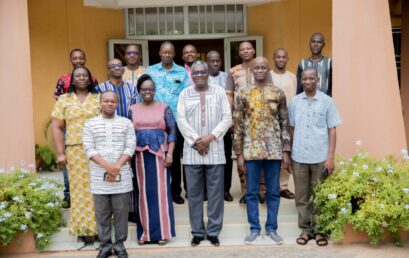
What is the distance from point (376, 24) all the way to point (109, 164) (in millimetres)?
3228

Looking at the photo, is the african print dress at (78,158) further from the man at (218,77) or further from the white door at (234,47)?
the white door at (234,47)

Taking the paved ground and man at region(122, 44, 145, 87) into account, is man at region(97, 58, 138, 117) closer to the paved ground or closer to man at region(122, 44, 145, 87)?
man at region(122, 44, 145, 87)

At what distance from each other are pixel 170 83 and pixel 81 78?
3.39 ft

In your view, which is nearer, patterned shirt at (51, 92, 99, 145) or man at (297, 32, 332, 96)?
patterned shirt at (51, 92, 99, 145)

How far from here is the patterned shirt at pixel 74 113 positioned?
4980 millimetres

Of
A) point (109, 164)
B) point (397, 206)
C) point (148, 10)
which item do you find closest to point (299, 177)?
point (397, 206)

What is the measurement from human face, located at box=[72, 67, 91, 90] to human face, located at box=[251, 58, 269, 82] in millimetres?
1654

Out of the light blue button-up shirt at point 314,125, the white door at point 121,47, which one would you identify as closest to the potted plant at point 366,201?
the light blue button-up shirt at point 314,125

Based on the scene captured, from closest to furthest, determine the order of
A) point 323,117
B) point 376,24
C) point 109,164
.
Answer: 1. point 109,164
2. point 323,117
3. point 376,24

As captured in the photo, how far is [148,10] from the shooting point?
29.8ft

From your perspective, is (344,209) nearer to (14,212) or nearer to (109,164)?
(109,164)

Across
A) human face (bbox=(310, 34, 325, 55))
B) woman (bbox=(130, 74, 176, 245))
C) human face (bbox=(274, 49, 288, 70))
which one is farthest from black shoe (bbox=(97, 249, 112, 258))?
human face (bbox=(310, 34, 325, 55))

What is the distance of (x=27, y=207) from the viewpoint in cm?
506

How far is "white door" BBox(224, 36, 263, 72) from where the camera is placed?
28.9 feet
